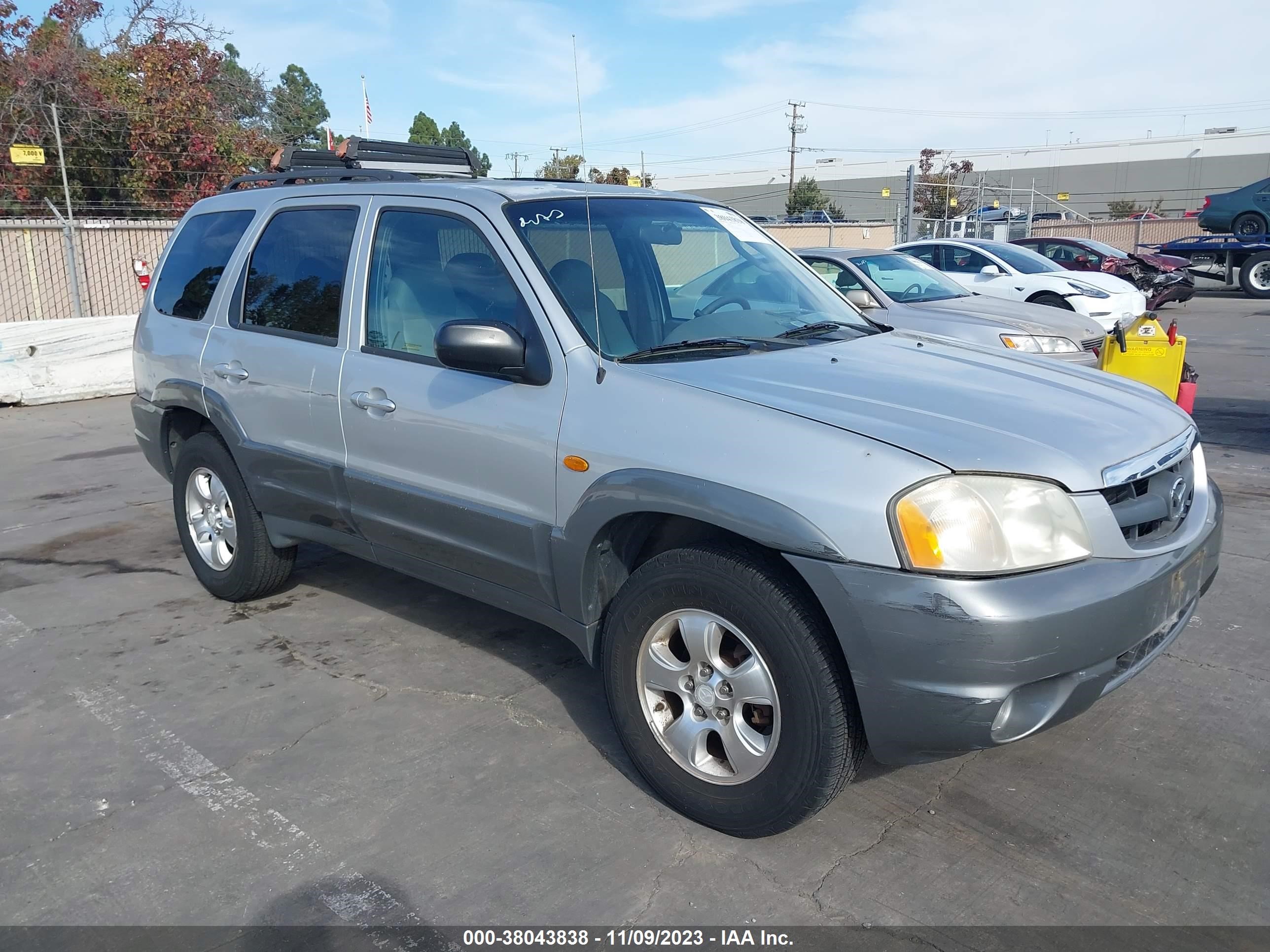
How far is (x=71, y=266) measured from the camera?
14.4m

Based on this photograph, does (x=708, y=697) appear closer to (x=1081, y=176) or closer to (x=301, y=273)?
(x=301, y=273)

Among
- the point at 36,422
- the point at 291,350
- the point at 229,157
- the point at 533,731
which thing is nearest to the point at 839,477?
the point at 533,731

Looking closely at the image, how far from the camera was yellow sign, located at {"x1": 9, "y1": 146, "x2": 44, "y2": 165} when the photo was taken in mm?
13781

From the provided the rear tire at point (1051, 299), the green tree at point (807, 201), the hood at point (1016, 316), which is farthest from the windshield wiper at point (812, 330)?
the green tree at point (807, 201)

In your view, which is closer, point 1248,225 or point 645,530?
point 645,530

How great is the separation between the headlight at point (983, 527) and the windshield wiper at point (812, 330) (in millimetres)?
1246

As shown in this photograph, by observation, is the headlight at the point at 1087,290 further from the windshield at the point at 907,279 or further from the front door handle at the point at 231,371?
the front door handle at the point at 231,371

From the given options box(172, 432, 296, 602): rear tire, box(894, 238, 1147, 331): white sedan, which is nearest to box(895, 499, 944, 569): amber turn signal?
box(172, 432, 296, 602): rear tire

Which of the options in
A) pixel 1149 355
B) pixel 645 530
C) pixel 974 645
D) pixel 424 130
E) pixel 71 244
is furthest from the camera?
pixel 424 130

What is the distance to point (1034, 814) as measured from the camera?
3.18 meters

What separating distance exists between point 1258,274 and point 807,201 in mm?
36316

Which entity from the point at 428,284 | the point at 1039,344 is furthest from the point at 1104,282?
A: the point at 428,284

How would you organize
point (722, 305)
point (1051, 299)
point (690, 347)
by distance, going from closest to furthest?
1. point (690, 347)
2. point (722, 305)
3. point (1051, 299)

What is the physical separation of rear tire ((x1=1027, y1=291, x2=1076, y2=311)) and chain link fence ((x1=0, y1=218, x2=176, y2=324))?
1163cm
